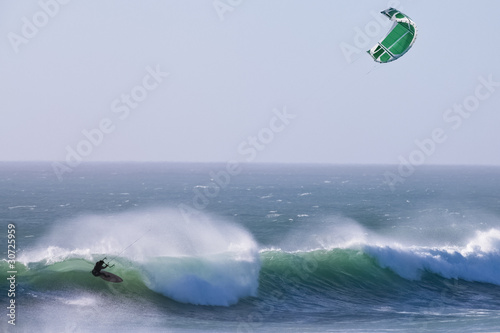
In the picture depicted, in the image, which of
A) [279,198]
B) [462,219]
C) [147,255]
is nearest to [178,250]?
[147,255]

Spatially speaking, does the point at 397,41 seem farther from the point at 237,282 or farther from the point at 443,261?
the point at 443,261

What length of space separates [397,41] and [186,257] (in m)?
9.63

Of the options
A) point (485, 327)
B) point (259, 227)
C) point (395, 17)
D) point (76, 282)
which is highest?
point (395, 17)

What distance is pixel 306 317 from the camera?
18.5 m

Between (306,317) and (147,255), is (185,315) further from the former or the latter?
(147,255)

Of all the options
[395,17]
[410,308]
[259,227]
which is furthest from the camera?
[259,227]

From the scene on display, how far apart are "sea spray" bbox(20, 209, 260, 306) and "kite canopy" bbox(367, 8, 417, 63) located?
784 cm

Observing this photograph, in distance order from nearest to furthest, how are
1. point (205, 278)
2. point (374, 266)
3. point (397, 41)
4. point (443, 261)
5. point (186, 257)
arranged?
1. point (397, 41)
2. point (205, 278)
3. point (186, 257)
4. point (374, 266)
5. point (443, 261)

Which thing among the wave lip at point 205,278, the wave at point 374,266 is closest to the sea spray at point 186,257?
the wave lip at point 205,278

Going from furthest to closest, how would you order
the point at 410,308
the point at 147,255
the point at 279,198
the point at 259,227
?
the point at 279,198 < the point at 259,227 < the point at 147,255 < the point at 410,308

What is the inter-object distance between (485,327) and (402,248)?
8.44 metres

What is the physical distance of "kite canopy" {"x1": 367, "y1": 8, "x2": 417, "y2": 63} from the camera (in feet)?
59.1

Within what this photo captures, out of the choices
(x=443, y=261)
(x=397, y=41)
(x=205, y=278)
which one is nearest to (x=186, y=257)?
(x=205, y=278)

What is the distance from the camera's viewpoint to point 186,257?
22.8 metres
